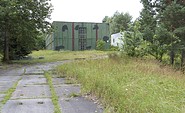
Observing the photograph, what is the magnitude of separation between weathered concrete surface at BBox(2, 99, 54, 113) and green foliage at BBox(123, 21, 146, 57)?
774cm

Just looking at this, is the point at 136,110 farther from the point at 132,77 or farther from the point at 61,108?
the point at 132,77

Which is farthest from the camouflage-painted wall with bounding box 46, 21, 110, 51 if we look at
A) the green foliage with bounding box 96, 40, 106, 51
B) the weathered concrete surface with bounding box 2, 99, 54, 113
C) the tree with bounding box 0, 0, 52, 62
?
the weathered concrete surface with bounding box 2, 99, 54, 113

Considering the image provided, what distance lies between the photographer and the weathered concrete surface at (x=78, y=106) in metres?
5.39

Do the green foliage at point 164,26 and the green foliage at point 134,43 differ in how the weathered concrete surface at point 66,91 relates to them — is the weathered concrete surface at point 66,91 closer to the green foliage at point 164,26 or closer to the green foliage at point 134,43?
the green foliage at point 134,43

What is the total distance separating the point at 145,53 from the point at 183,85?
839 cm

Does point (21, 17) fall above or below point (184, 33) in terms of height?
above

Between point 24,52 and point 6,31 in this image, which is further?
point 24,52

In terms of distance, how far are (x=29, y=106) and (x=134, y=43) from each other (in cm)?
871

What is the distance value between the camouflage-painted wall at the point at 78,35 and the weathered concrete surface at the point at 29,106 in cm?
3756

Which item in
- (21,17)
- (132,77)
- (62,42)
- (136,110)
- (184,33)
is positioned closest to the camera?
(136,110)

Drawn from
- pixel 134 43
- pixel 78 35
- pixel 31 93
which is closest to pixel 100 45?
pixel 78 35

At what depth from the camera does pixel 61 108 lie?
5625 millimetres

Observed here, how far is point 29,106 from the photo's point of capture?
5.83m

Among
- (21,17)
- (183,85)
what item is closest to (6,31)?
(21,17)
